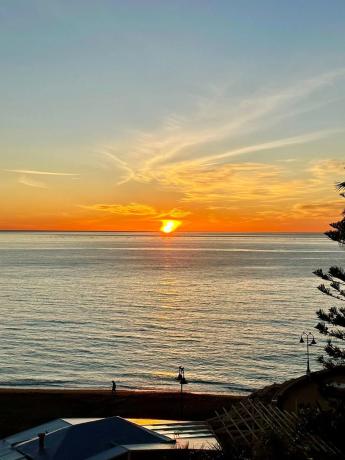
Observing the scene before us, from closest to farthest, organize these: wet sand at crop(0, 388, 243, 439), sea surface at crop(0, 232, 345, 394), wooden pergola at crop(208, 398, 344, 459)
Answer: wooden pergola at crop(208, 398, 344, 459) → wet sand at crop(0, 388, 243, 439) → sea surface at crop(0, 232, 345, 394)

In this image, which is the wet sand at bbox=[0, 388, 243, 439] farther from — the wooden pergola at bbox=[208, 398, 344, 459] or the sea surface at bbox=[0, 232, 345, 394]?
the wooden pergola at bbox=[208, 398, 344, 459]

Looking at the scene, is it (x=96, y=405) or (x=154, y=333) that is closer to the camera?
(x=96, y=405)

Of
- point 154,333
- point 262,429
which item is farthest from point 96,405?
point 154,333

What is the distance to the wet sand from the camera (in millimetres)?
25438

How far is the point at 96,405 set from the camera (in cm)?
2739

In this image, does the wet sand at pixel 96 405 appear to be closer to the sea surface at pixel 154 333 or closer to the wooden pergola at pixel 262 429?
the sea surface at pixel 154 333

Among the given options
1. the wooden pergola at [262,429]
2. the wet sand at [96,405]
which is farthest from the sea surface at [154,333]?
the wooden pergola at [262,429]

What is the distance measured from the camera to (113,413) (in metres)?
26.1

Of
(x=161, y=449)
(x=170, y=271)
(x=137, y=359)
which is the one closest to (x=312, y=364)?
(x=137, y=359)

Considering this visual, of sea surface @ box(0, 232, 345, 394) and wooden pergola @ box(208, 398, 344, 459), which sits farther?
sea surface @ box(0, 232, 345, 394)

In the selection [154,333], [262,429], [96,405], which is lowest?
[96,405]

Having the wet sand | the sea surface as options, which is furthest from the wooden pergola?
the sea surface

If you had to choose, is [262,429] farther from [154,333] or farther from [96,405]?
[154,333]

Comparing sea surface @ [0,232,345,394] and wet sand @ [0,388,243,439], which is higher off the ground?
sea surface @ [0,232,345,394]
